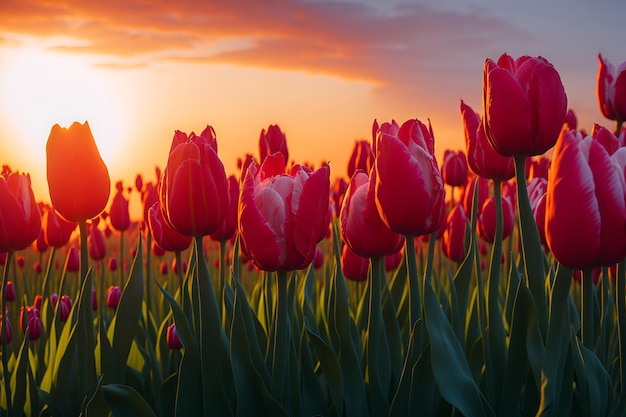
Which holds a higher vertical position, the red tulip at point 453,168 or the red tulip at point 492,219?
the red tulip at point 453,168

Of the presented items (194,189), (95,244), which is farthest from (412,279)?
(95,244)

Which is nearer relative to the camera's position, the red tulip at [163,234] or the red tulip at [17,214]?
the red tulip at [17,214]

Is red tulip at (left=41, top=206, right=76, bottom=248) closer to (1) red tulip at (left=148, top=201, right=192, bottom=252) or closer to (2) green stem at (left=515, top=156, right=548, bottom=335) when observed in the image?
(1) red tulip at (left=148, top=201, right=192, bottom=252)

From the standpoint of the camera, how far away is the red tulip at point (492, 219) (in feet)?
11.9

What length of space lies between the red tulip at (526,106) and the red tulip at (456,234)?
1.66 m

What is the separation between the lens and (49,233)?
12.4ft

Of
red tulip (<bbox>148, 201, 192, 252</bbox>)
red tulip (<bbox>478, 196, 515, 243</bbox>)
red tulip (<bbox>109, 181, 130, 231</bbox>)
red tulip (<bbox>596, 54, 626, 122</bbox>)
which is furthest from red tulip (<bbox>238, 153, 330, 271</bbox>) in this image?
red tulip (<bbox>109, 181, 130, 231</bbox>)

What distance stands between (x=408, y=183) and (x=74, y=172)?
1.19 meters

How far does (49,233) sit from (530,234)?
2.81m

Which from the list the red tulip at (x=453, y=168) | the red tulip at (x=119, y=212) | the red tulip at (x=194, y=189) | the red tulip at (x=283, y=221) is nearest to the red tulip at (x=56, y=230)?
the red tulip at (x=119, y=212)

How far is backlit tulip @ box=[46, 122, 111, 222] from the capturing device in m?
2.31

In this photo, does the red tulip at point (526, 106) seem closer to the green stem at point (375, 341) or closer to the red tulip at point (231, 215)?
the green stem at point (375, 341)

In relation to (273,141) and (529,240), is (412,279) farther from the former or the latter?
(273,141)

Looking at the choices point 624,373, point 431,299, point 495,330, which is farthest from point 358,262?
point 624,373
